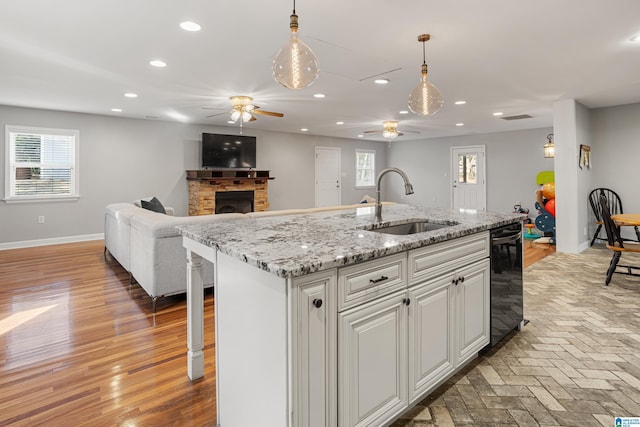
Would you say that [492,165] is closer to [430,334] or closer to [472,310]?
[472,310]

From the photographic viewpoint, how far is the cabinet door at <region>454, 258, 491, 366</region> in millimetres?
1940

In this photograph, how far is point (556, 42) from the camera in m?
3.04

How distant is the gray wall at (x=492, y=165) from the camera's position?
27.3ft

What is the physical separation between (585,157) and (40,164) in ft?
29.0

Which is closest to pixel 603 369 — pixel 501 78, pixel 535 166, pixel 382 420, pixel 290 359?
pixel 382 420

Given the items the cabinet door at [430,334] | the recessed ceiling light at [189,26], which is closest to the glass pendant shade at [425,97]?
the cabinet door at [430,334]

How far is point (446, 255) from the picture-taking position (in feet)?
5.95

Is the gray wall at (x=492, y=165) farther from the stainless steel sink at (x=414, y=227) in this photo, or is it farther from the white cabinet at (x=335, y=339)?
the white cabinet at (x=335, y=339)

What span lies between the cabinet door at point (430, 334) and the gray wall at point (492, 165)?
25.4 feet

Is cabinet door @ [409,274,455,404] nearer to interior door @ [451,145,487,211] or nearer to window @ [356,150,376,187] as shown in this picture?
interior door @ [451,145,487,211]

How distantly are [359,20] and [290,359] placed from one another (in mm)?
2430

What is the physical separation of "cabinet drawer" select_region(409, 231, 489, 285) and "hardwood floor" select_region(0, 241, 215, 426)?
1.21m

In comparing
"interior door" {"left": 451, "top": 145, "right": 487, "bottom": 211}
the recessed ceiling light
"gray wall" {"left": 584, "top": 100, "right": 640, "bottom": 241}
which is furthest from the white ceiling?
"interior door" {"left": 451, "top": 145, "right": 487, "bottom": 211}

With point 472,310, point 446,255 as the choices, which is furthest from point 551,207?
point 446,255
